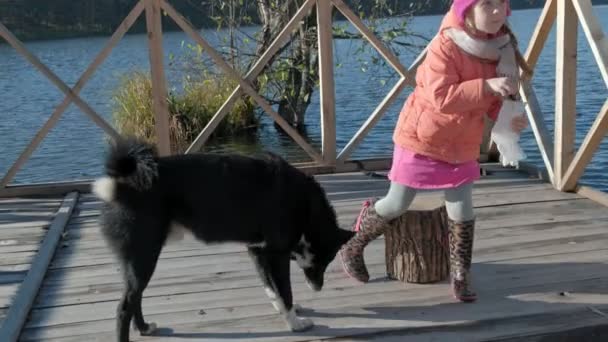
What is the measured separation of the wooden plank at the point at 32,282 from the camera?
333 centimetres

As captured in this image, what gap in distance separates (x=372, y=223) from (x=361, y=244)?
0.15 metres

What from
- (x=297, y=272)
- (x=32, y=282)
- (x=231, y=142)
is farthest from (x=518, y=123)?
(x=231, y=142)

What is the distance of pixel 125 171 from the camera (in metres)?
2.96

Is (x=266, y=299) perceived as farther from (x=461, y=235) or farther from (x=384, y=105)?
(x=384, y=105)

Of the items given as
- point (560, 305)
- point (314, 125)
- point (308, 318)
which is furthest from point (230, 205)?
point (314, 125)

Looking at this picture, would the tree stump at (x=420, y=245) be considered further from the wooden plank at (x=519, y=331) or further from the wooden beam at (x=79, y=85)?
the wooden beam at (x=79, y=85)

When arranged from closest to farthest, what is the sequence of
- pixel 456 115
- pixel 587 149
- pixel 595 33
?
pixel 456 115 < pixel 595 33 < pixel 587 149

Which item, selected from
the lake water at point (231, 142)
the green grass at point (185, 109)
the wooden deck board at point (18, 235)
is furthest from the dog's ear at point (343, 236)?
the green grass at point (185, 109)

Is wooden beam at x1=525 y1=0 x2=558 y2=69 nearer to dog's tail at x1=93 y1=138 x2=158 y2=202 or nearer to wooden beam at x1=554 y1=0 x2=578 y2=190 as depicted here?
wooden beam at x1=554 y1=0 x2=578 y2=190

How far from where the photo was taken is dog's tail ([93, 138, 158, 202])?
9.68 ft

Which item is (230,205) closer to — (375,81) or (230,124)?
(230,124)

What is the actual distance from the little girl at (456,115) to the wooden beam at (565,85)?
6.36 ft

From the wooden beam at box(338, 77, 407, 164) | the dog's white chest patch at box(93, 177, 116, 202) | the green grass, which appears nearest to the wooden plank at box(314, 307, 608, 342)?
the dog's white chest patch at box(93, 177, 116, 202)

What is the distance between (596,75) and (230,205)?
13.9m
